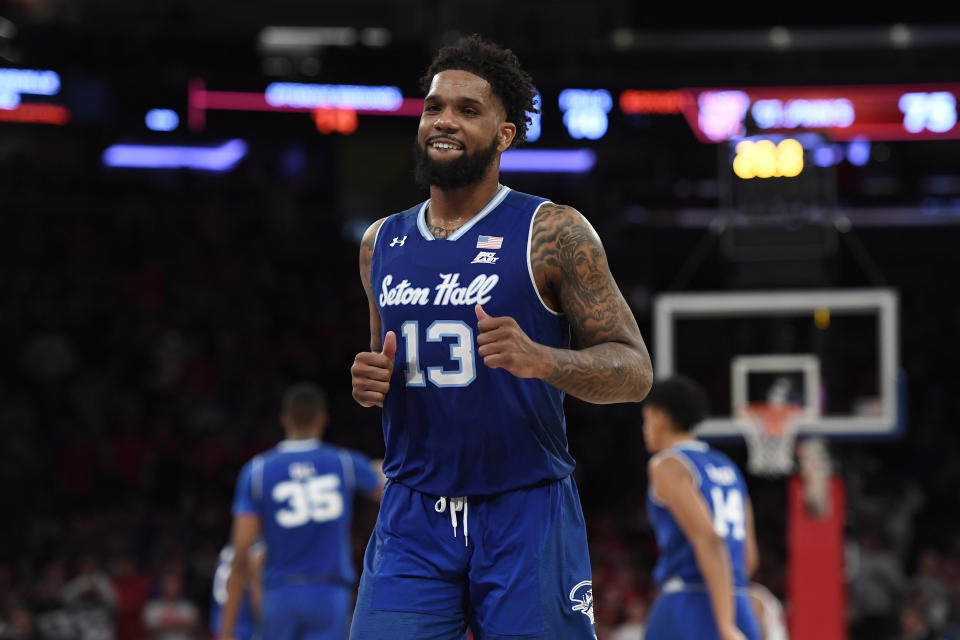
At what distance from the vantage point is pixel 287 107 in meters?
13.1

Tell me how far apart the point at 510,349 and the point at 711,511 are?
121 inches

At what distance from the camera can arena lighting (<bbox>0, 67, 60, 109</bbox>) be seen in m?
12.2

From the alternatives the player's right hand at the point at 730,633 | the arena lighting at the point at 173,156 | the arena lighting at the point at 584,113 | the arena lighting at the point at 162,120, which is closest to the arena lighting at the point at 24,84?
the arena lighting at the point at 162,120

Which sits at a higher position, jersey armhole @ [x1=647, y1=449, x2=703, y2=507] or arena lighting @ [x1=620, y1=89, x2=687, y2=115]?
arena lighting @ [x1=620, y1=89, x2=687, y2=115]

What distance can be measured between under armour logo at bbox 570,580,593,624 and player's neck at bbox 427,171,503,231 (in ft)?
3.40

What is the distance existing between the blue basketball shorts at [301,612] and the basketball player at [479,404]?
12.8 ft

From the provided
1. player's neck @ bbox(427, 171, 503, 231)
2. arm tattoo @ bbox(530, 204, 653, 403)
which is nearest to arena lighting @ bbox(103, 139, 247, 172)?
player's neck @ bbox(427, 171, 503, 231)

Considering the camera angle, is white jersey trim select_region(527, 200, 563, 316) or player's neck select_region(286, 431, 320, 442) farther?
player's neck select_region(286, 431, 320, 442)

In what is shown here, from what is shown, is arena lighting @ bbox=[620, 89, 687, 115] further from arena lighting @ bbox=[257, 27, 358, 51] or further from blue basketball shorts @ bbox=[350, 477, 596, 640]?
blue basketball shorts @ bbox=[350, 477, 596, 640]

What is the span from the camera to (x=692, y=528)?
222 inches

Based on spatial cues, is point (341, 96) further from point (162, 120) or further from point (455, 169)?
point (455, 169)

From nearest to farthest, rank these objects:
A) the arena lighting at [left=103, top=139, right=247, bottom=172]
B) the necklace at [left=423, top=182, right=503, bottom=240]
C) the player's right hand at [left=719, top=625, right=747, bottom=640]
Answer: the necklace at [left=423, top=182, right=503, bottom=240] < the player's right hand at [left=719, top=625, right=747, bottom=640] < the arena lighting at [left=103, top=139, right=247, bottom=172]

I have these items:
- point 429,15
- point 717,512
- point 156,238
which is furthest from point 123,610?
point 429,15

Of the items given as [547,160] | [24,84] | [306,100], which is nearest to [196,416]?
[306,100]
